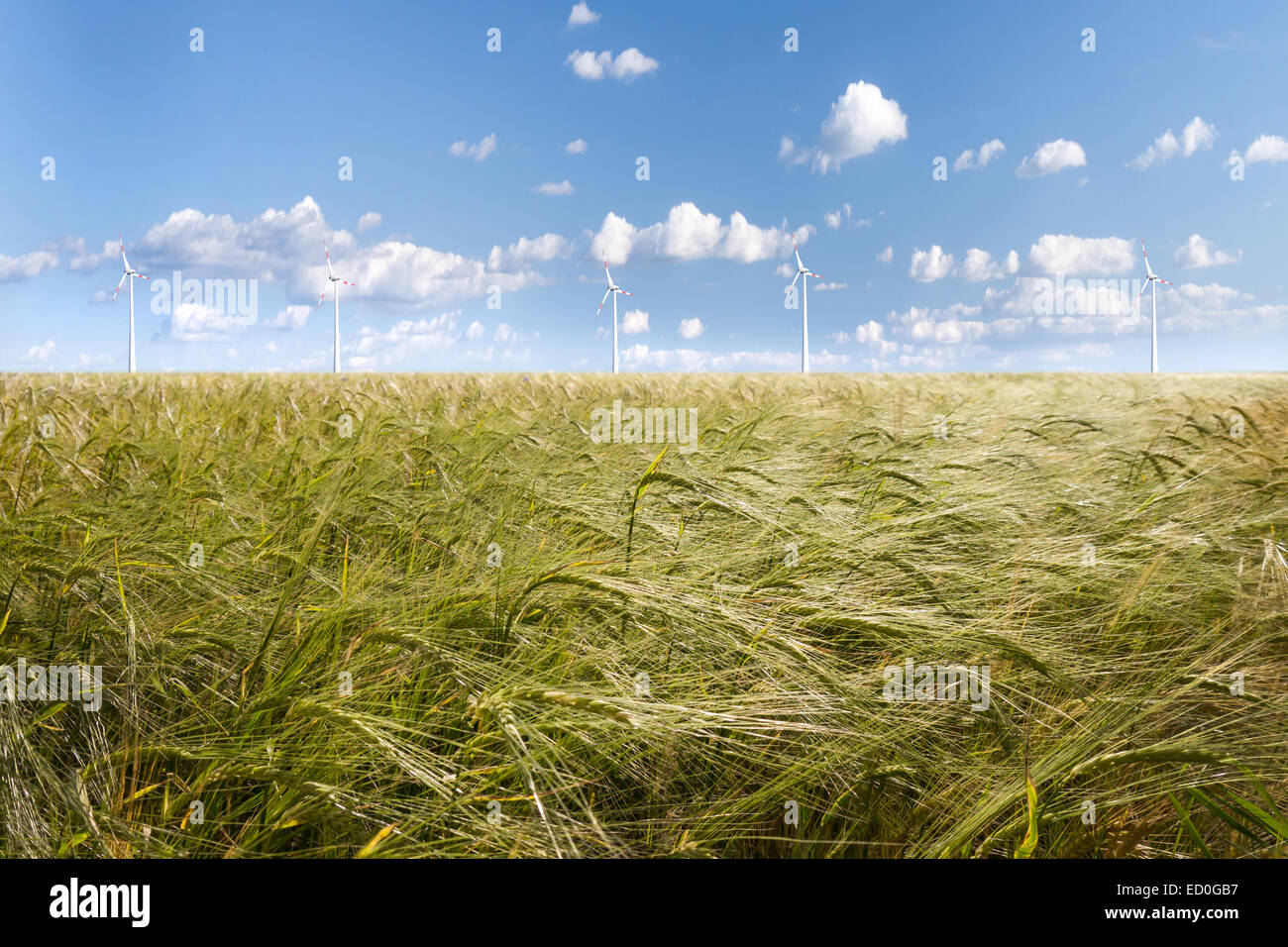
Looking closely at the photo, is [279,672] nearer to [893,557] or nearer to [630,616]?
[630,616]

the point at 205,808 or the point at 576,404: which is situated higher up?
the point at 576,404

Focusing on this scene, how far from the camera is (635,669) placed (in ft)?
6.10

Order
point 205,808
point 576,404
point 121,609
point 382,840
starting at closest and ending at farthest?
point 382,840
point 205,808
point 121,609
point 576,404

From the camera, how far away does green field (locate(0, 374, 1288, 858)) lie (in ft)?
4.80

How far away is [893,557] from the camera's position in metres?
2.41

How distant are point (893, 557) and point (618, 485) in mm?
1366

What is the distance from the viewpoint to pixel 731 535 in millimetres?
2682

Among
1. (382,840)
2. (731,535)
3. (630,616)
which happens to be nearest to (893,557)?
(731,535)

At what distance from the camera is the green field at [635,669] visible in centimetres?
146
